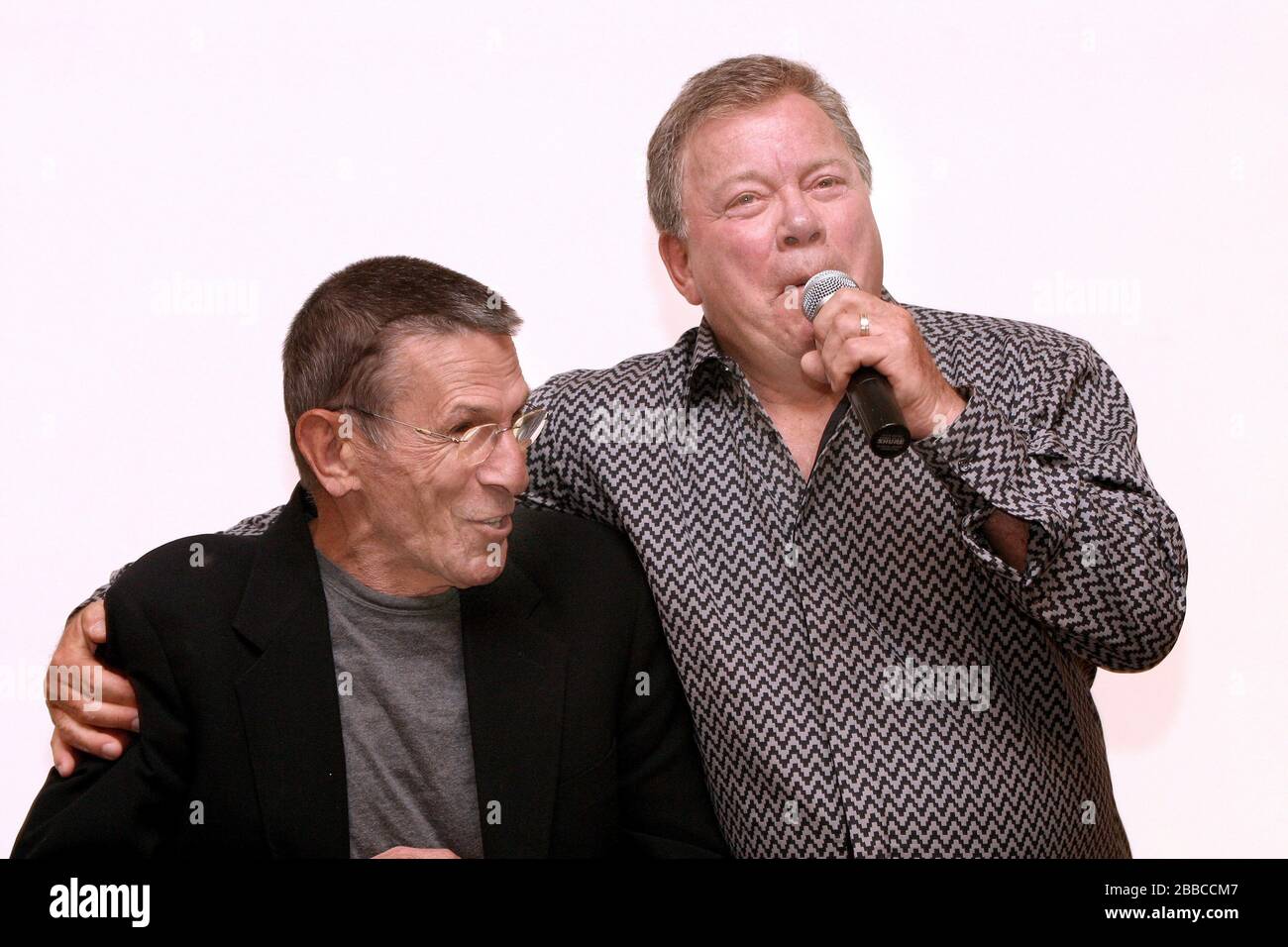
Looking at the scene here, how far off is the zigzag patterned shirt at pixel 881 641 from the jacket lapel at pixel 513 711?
174 millimetres

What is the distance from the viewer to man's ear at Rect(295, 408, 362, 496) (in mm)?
1840

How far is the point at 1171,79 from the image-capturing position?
2518 mm

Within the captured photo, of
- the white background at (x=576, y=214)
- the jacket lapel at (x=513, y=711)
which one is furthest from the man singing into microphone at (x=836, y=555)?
the white background at (x=576, y=214)

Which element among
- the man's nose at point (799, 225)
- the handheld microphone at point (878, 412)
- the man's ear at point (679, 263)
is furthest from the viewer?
the man's ear at point (679, 263)

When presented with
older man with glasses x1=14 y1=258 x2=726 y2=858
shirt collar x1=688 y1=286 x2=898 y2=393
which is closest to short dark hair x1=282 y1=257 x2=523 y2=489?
older man with glasses x1=14 y1=258 x2=726 y2=858

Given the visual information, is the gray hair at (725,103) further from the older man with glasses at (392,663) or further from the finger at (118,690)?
the finger at (118,690)

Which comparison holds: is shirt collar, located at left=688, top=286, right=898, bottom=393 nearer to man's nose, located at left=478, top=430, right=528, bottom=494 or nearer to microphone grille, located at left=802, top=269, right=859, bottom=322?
microphone grille, located at left=802, top=269, right=859, bottom=322

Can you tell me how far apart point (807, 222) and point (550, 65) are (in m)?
0.89

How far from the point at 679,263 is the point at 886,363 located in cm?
61

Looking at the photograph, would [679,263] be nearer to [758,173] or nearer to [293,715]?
[758,173]

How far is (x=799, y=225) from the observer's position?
1.89m

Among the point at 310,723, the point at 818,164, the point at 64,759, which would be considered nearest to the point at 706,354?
the point at 818,164

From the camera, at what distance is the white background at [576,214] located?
99.5 inches
